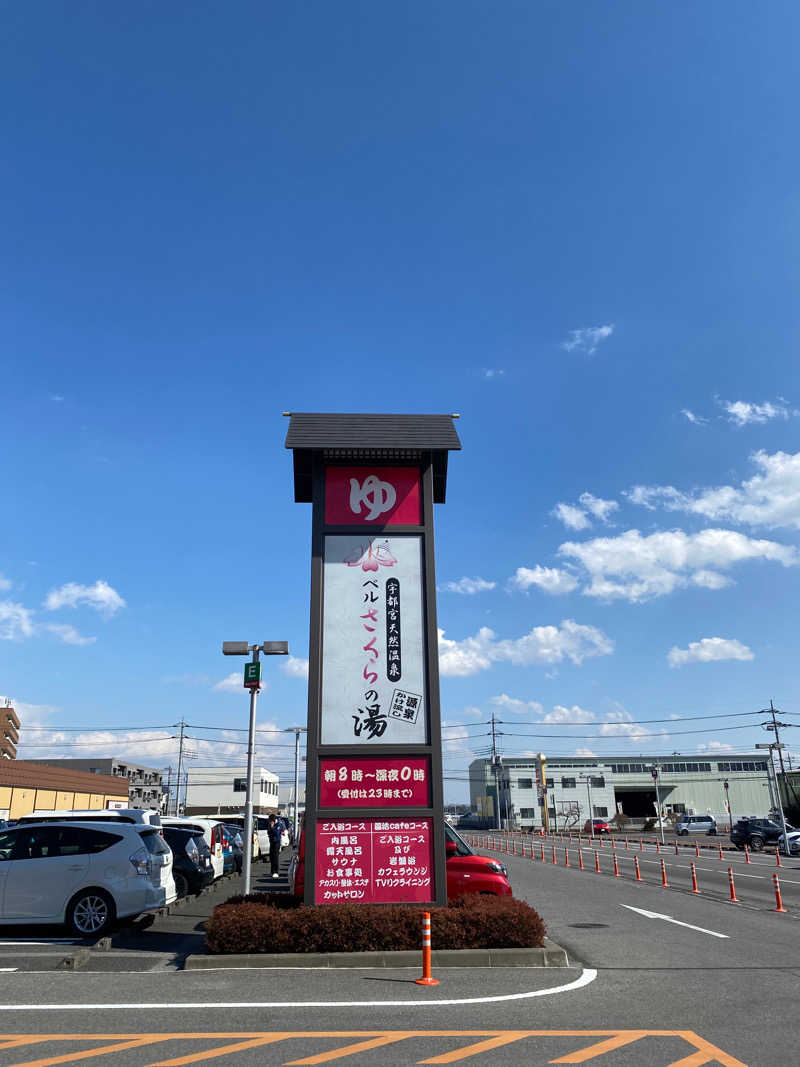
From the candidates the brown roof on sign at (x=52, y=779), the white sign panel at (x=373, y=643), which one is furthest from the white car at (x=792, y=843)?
the brown roof on sign at (x=52, y=779)

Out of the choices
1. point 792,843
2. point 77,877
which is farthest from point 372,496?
point 792,843

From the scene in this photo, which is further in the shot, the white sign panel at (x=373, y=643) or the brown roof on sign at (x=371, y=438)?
the brown roof on sign at (x=371, y=438)

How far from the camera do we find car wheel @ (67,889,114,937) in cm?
1214

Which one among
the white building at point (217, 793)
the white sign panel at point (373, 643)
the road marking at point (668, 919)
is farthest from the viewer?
the white building at point (217, 793)

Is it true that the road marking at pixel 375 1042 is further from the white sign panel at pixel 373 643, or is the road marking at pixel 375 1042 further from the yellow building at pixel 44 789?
the yellow building at pixel 44 789

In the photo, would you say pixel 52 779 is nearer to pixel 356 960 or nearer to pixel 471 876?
pixel 471 876

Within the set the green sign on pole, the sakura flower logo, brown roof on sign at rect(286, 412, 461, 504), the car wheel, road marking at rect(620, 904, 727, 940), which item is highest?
brown roof on sign at rect(286, 412, 461, 504)

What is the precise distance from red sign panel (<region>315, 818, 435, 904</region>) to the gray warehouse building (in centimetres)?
7765

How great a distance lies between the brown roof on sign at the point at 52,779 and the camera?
149 feet

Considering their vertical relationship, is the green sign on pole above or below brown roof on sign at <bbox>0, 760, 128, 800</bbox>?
above

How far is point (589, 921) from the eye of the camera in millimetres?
15125

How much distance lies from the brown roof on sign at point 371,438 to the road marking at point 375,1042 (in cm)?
853

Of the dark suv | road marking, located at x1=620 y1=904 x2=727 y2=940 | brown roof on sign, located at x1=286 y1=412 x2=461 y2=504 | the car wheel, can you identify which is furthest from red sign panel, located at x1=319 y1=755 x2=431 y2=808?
the dark suv

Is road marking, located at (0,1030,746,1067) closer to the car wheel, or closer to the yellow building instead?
the car wheel
